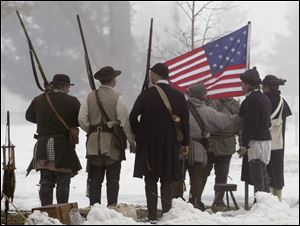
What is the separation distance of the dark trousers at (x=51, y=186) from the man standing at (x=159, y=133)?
0.98m

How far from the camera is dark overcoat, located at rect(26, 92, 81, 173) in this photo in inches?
289

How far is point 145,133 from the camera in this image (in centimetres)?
698

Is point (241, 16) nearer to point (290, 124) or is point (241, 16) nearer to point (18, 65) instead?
point (290, 124)

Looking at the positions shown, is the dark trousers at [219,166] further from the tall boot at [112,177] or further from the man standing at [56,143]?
the man standing at [56,143]

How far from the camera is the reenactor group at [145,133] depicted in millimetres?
→ 6965

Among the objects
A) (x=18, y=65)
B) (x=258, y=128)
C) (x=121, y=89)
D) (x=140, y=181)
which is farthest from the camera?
(x=18, y=65)

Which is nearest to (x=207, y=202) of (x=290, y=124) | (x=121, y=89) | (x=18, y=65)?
(x=121, y=89)

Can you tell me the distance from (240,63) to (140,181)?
15.5ft

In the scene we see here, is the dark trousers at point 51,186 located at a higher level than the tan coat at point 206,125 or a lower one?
lower

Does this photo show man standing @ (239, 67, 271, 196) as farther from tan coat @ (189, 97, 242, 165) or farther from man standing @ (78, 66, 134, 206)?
man standing @ (78, 66, 134, 206)

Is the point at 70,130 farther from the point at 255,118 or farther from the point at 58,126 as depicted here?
the point at 255,118

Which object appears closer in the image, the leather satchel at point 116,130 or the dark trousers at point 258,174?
the leather satchel at point 116,130

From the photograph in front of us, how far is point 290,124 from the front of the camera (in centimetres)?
5331

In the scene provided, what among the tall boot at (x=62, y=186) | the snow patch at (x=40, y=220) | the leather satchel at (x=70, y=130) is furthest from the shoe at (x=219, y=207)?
the snow patch at (x=40, y=220)
